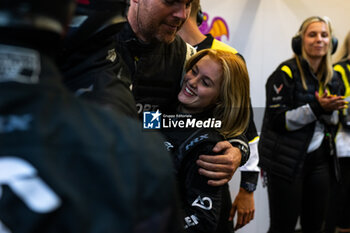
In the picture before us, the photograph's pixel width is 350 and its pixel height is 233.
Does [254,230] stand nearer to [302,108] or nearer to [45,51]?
[302,108]

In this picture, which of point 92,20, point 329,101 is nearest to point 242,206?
point 329,101

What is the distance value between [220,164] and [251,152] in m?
0.22

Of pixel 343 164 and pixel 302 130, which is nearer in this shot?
pixel 302 130

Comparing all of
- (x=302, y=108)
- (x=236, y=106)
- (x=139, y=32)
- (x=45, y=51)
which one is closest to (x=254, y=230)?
(x=302, y=108)

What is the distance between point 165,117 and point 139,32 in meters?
0.20

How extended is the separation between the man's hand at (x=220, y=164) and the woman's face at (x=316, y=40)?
0.80 m

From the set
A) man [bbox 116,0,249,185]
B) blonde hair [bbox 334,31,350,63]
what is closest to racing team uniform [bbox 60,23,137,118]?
man [bbox 116,0,249,185]

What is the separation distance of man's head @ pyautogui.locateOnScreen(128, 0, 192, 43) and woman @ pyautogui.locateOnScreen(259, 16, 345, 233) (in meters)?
0.57

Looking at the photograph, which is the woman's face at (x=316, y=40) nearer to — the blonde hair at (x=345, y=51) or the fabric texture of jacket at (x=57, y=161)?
the blonde hair at (x=345, y=51)

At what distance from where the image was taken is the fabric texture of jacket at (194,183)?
2.68 ft

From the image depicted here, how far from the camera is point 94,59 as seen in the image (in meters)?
0.47

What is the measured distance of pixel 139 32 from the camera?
2.68 feet

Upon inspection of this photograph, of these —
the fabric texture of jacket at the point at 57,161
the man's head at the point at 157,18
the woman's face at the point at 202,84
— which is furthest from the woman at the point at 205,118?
the fabric texture of jacket at the point at 57,161

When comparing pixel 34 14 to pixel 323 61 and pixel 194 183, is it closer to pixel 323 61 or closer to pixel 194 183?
pixel 194 183
